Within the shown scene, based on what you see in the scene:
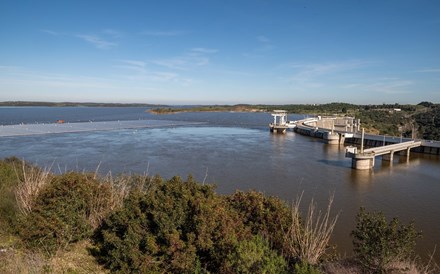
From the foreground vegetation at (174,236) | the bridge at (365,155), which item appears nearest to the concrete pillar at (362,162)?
the bridge at (365,155)

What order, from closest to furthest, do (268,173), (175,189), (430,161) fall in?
(175,189)
(268,173)
(430,161)

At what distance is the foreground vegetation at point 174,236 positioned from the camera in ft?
20.4

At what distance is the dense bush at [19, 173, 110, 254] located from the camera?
721cm

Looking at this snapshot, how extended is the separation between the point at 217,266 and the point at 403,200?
50.9 ft

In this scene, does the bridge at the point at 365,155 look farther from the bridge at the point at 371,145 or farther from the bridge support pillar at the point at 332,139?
the bridge support pillar at the point at 332,139

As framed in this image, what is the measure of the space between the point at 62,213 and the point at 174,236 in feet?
9.55

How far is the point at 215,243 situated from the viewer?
674cm

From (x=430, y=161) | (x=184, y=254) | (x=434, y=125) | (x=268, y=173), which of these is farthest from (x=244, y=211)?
(x=434, y=125)

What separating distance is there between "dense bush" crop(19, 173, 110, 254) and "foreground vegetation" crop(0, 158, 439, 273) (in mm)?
23

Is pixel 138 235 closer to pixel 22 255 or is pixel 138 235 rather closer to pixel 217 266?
pixel 217 266

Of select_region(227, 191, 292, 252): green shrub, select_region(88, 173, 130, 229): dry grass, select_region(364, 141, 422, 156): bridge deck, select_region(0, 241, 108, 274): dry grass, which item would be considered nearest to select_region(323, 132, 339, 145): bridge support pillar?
select_region(364, 141, 422, 156): bridge deck

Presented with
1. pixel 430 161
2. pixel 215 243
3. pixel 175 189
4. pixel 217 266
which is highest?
pixel 175 189

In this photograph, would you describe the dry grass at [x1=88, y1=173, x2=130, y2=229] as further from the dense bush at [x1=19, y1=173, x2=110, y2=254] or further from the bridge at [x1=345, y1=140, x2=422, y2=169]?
the bridge at [x1=345, y1=140, x2=422, y2=169]

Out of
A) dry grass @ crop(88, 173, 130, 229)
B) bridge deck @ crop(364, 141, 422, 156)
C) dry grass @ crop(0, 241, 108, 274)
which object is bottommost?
bridge deck @ crop(364, 141, 422, 156)
